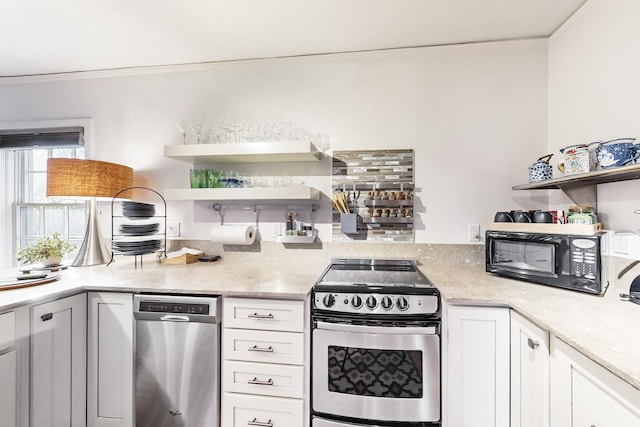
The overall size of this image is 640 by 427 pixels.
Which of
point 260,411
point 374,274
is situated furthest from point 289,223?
point 260,411

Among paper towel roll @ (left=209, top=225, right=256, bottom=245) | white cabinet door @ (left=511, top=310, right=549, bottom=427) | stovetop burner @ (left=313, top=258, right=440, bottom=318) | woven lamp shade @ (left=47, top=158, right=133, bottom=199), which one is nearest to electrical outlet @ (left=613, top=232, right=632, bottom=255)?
white cabinet door @ (left=511, top=310, right=549, bottom=427)

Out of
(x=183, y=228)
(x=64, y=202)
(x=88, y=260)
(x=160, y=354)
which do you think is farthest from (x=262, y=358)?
(x=64, y=202)

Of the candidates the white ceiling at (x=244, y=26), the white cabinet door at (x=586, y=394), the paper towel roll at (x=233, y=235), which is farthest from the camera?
the paper towel roll at (x=233, y=235)

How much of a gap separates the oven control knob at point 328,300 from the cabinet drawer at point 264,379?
33 centimetres

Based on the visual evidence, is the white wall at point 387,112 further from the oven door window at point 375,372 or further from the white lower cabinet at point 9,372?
the white lower cabinet at point 9,372

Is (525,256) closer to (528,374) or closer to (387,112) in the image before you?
(528,374)

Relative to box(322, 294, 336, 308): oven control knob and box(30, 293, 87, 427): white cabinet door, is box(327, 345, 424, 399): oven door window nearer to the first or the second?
box(322, 294, 336, 308): oven control knob

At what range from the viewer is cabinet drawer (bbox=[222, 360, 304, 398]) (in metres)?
1.52

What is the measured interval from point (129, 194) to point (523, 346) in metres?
2.68

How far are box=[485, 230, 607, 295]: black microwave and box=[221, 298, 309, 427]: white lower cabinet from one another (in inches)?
46.0

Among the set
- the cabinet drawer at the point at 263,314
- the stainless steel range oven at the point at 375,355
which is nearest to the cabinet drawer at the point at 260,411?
the stainless steel range oven at the point at 375,355

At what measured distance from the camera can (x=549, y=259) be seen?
61.1 inches

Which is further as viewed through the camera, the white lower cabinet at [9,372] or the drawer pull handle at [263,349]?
the drawer pull handle at [263,349]

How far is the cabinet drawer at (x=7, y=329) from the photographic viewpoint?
1326 millimetres
